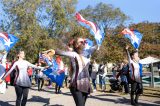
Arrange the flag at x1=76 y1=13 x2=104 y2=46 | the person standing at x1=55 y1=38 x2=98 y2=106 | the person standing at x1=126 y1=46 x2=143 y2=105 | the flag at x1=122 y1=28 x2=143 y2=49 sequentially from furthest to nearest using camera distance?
the flag at x1=122 y1=28 x2=143 y2=49 < the flag at x1=76 y1=13 x2=104 y2=46 < the person standing at x1=126 y1=46 x2=143 y2=105 < the person standing at x1=55 y1=38 x2=98 y2=106

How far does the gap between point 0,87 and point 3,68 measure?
3421 millimetres

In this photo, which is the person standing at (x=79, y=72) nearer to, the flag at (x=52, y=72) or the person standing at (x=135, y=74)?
the person standing at (x=135, y=74)

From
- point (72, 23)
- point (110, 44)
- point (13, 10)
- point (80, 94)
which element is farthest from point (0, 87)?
point (110, 44)

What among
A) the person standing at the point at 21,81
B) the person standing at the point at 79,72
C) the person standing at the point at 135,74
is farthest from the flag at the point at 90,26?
the person standing at the point at 79,72

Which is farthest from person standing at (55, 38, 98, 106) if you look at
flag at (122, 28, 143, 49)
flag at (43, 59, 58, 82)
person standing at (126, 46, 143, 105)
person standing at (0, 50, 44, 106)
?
flag at (43, 59, 58, 82)

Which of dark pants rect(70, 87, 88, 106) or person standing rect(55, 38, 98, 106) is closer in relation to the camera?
dark pants rect(70, 87, 88, 106)

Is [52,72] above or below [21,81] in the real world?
above

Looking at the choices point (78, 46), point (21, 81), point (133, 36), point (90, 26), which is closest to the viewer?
point (78, 46)

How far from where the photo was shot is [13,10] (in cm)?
3503

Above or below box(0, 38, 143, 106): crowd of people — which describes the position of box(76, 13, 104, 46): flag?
above

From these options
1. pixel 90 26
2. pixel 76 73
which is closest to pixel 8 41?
pixel 90 26

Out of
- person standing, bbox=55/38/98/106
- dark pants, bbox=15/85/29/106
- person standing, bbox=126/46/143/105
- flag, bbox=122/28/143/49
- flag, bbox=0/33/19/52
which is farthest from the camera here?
flag, bbox=0/33/19/52

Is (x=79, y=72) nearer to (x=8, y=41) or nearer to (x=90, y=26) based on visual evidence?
(x=90, y=26)

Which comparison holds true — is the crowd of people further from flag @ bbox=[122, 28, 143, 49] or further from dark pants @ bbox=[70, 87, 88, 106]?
flag @ bbox=[122, 28, 143, 49]
